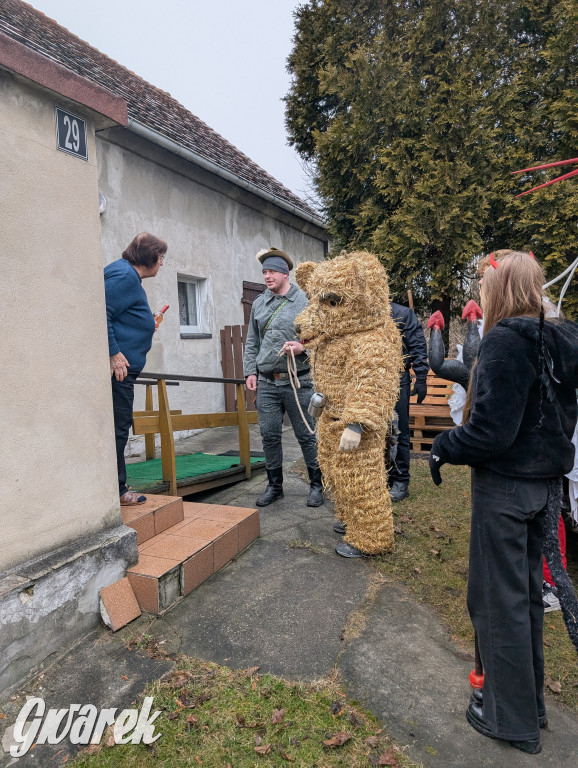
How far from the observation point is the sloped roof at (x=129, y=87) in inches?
247

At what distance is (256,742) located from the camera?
1775 mm

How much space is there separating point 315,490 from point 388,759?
257 cm

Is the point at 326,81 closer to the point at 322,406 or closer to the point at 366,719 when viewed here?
the point at 322,406

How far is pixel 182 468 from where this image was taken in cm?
458

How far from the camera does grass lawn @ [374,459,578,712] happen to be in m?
2.27

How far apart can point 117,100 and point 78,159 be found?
431 mm

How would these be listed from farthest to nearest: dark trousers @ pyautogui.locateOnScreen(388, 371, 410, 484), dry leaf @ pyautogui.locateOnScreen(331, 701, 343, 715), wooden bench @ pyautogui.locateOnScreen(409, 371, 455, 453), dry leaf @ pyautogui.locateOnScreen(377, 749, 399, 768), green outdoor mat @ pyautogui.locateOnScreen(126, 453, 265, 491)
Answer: wooden bench @ pyautogui.locateOnScreen(409, 371, 455, 453) < dark trousers @ pyautogui.locateOnScreen(388, 371, 410, 484) < green outdoor mat @ pyautogui.locateOnScreen(126, 453, 265, 491) < dry leaf @ pyautogui.locateOnScreen(331, 701, 343, 715) < dry leaf @ pyautogui.locateOnScreen(377, 749, 399, 768)

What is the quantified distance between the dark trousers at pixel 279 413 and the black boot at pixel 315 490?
10 centimetres

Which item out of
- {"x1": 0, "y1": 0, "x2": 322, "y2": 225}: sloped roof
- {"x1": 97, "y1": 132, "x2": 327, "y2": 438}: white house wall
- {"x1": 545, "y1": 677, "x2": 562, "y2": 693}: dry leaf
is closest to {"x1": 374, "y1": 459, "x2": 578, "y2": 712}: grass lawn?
{"x1": 545, "y1": 677, "x2": 562, "y2": 693}: dry leaf

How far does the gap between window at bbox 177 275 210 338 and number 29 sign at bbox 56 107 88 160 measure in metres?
4.90

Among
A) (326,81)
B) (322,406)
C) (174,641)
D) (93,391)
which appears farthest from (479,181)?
(174,641)

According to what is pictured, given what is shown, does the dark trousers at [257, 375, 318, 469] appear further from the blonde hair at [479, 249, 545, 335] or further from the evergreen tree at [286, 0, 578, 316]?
the evergreen tree at [286, 0, 578, 316]

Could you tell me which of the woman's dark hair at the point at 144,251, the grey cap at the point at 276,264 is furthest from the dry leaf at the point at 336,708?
the grey cap at the point at 276,264

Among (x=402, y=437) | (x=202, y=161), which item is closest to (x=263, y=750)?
(x=402, y=437)
